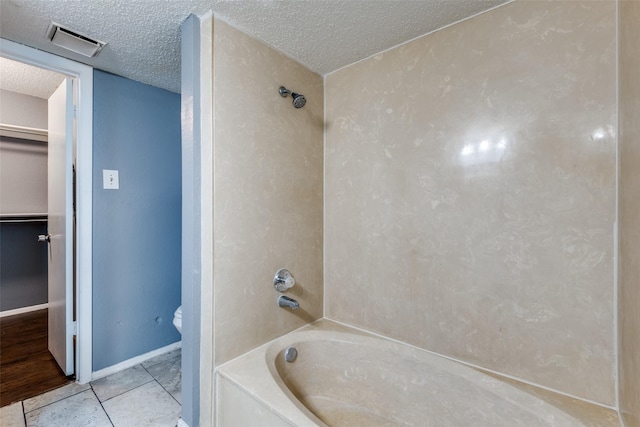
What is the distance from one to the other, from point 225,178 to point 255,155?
0.71ft

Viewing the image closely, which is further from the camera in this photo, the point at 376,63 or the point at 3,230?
the point at 3,230

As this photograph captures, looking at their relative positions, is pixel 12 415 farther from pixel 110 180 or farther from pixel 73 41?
pixel 73 41

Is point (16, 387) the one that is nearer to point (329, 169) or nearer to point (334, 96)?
point (329, 169)

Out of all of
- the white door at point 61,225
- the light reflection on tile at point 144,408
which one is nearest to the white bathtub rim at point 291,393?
the light reflection on tile at point 144,408

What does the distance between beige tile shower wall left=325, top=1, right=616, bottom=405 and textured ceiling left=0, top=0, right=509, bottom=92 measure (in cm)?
13

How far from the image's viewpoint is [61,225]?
179cm

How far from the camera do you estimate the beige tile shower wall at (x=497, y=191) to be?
39.9 inches

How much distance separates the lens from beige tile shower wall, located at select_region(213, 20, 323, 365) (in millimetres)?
1267

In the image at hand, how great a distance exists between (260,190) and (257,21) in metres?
0.80

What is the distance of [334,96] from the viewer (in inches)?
69.2

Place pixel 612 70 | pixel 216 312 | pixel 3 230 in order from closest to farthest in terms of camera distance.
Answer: pixel 612 70 → pixel 216 312 → pixel 3 230

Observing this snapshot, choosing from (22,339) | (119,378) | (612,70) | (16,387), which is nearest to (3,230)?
(22,339)

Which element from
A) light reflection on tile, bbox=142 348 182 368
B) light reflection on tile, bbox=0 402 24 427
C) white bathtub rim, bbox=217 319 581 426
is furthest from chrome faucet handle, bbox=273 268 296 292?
light reflection on tile, bbox=0 402 24 427
